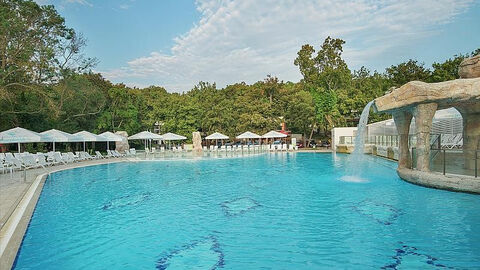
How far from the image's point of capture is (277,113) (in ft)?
121

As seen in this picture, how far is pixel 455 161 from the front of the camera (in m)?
9.82

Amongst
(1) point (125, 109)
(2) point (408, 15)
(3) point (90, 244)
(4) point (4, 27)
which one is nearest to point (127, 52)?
(1) point (125, 109)

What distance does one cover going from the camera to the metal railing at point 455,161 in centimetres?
914

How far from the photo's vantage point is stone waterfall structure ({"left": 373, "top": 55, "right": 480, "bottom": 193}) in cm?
935

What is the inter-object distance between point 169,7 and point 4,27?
31.1ft

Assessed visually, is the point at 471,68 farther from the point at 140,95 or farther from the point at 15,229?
the point at 140,95

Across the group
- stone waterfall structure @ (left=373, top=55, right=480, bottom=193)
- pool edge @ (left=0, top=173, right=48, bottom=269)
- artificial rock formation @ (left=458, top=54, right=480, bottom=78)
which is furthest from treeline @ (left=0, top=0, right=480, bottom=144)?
artificial rock formation @ (left=458, top=54, right=480, bottom=78)

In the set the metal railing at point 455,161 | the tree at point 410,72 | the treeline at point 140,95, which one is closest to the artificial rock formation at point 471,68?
the metal railing at point 455,161

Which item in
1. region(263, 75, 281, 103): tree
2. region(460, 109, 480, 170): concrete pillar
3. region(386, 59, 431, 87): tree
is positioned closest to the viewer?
region(460, 109, 480, 170): concrete pillar

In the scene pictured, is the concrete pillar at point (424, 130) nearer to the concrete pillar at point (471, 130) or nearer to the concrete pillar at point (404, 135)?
the concrete pillar at point (404, 135)

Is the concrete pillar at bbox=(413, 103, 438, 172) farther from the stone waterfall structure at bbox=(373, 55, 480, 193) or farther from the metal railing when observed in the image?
the metal railing

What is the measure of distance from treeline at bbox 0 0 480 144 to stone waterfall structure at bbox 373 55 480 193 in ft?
59.0

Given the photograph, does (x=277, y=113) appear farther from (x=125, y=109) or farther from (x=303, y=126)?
(x=125, y=109)

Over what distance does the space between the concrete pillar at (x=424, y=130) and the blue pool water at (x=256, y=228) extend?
0.95m
